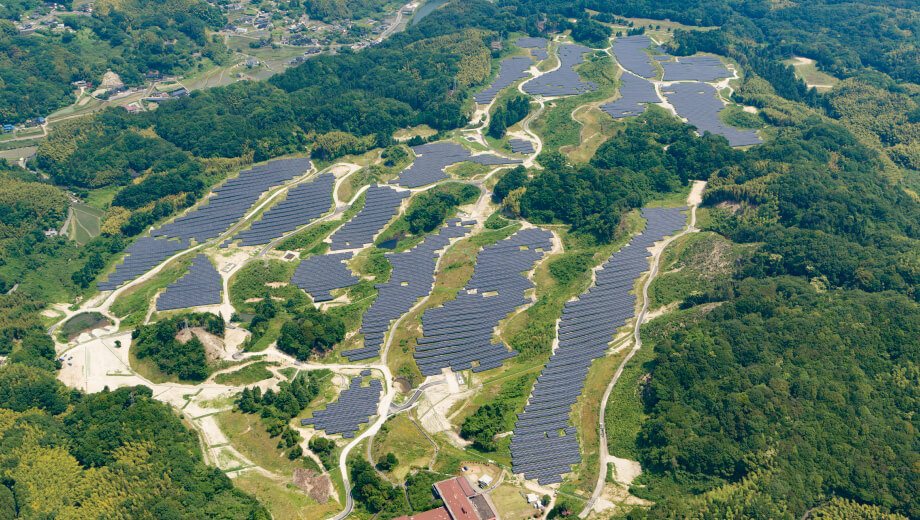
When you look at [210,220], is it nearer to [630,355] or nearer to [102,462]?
[102,462]

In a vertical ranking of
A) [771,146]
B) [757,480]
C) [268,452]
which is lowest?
[268,452]

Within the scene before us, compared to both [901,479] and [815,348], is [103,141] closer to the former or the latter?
[815,348]

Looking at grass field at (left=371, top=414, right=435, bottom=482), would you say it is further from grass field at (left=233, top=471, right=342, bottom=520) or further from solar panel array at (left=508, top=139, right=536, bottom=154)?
solar panel array at (left=508, top=139, right=536, bottom=154)

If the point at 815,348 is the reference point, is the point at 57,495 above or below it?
below

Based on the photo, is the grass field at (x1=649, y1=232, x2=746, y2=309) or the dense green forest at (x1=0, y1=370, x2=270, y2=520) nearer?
the dense green forest at (x1=0, y1=370, x2=270, y2=520)

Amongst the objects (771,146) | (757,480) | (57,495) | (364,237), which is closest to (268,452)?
(57,495)

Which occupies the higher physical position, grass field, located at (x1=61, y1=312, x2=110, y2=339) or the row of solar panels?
the row of solar panels

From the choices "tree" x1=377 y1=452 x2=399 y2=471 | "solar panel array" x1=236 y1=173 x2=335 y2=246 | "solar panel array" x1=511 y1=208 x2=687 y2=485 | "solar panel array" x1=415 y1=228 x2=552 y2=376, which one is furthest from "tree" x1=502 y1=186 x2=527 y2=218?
"tree" x1=377 y1=452 x2=399 y2=471
